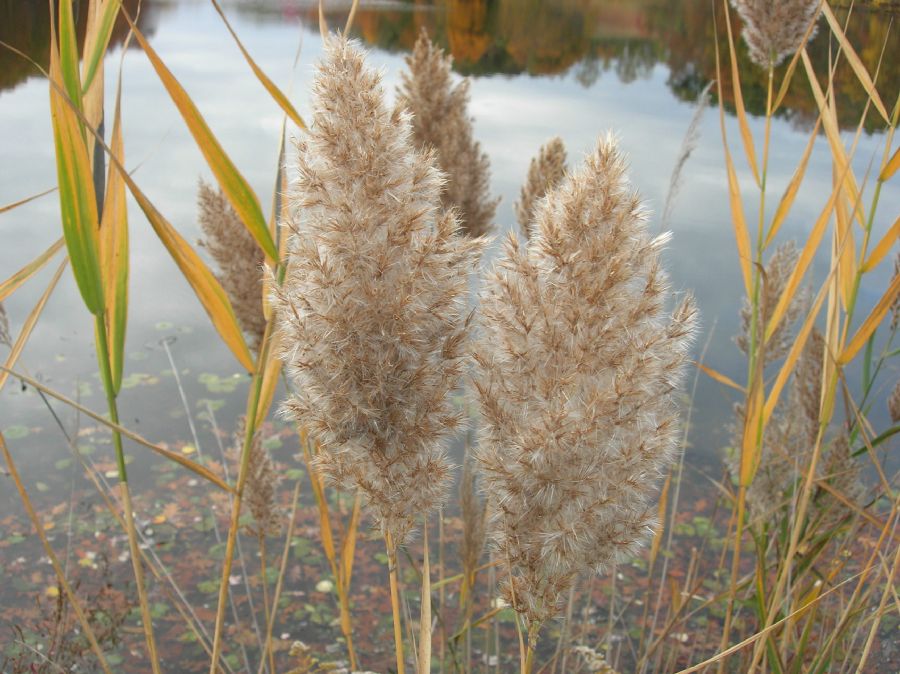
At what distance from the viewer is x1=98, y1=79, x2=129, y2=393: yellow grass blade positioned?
50.6 inches

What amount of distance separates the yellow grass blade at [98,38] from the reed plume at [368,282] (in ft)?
1.05

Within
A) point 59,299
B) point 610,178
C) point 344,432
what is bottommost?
point 59,299

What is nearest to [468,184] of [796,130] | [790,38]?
[790,38]

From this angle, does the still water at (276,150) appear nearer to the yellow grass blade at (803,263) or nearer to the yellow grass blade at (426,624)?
the yellow grass blade at (803,263)

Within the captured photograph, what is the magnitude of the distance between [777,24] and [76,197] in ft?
6.88

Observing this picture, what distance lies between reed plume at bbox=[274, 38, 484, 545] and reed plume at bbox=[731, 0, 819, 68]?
167cm

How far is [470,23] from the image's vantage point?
24.8 metres

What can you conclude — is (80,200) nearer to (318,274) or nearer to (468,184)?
(318,274)

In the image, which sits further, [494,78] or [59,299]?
[494,78]

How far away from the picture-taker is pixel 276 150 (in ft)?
6.77

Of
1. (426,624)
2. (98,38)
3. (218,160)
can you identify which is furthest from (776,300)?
(98,38)

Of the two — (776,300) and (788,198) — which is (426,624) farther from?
(776,300)

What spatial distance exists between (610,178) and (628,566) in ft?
11.6

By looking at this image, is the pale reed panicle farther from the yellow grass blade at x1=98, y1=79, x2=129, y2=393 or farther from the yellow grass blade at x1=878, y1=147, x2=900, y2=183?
the yellow grass blade at x1=878, y1=147, x2=900, y2=183
